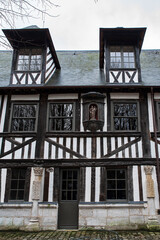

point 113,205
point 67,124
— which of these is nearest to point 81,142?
point 67,124

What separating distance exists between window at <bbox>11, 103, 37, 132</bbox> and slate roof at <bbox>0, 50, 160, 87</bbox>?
3.87 ft

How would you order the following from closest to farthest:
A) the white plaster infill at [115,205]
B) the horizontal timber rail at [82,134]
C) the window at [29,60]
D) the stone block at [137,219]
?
the stone block at [137,219], the white plaster infill at [115,205], the horizontal timber rail at [82,134], the window at [29,60]

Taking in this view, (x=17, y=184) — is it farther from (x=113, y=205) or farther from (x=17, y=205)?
(x=113, y=205)

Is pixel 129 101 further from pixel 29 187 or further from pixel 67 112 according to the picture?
pixel 29 187

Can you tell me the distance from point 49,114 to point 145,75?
4.46 meters

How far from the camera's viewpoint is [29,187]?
737 centimetres

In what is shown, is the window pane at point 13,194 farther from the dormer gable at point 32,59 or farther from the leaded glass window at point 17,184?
the dormer gable at point 32,59

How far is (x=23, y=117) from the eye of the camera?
812cm

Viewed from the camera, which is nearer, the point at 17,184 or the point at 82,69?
the point at 17,184

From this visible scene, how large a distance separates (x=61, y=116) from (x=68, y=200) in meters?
3.04

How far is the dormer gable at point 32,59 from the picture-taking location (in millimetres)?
8500

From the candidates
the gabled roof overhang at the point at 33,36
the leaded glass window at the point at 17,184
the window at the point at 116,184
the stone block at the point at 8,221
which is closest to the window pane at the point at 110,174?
the window at the point at 116,184

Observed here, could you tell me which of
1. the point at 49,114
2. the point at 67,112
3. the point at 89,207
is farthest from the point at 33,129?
the point at 89,207

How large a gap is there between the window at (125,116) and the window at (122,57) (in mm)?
1672
